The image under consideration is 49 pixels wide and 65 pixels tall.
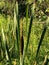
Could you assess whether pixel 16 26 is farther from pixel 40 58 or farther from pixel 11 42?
pixel 40 58

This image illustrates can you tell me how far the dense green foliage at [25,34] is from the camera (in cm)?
89

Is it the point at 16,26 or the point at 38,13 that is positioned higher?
the point at 16,26

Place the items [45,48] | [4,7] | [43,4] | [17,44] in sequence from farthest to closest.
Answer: [4,7] → [43,4] → [45,48] → [17,44]

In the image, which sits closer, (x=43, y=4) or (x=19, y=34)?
(x=19, y=34)

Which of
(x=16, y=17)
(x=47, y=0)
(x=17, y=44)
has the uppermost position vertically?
(x=16, y=17)

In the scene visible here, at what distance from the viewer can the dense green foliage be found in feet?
2.93

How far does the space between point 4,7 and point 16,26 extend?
299 centimetres

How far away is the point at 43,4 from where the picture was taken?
11.9 ft

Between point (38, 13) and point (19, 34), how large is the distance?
278cm

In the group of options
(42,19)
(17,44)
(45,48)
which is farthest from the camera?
(42,19)

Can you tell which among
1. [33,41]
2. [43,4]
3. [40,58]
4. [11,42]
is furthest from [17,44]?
[43,4]

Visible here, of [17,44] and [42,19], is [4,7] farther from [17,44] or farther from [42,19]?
[17,44]

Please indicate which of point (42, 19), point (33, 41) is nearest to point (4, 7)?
point (42, 19)

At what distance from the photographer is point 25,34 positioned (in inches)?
81.3
